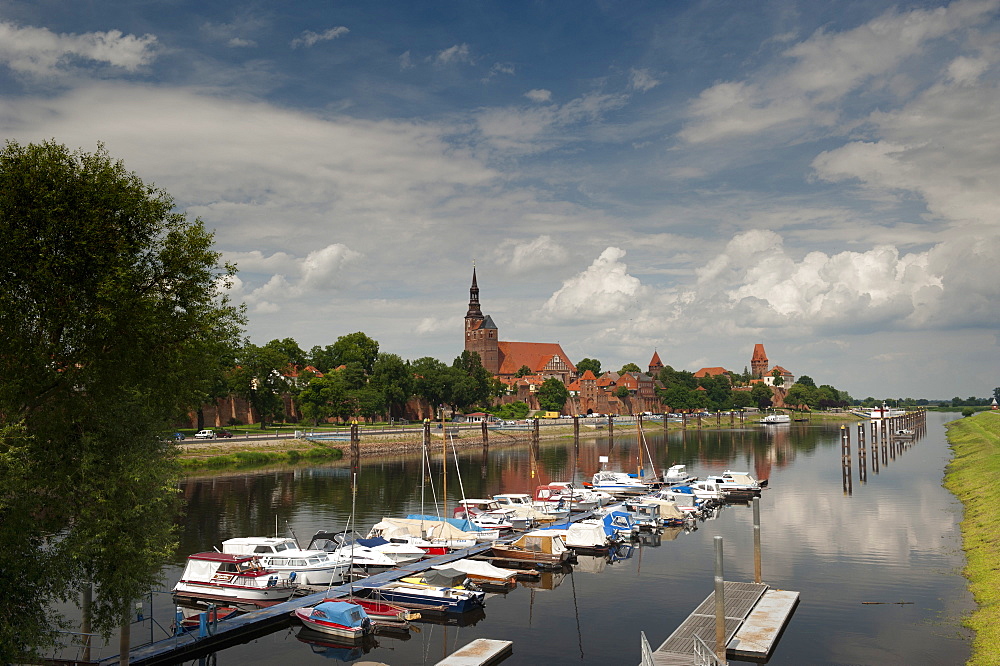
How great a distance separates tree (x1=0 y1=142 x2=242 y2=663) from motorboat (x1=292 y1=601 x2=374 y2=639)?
1012cm

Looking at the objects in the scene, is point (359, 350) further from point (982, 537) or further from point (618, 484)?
point (982, 537)

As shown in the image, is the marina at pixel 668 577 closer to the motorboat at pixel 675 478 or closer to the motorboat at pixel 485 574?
the motorboat at pixel 485 574

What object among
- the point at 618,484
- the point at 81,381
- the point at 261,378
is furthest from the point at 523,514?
the point at 261,378

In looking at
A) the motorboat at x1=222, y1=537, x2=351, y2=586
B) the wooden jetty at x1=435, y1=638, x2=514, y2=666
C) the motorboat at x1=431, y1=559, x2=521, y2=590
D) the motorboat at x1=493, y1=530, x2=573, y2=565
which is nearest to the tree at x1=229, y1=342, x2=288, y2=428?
the motorboat at x1=493, y1=530, x2=573, y2=565

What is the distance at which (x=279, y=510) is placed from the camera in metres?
65.2

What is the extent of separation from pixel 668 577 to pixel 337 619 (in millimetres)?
20008

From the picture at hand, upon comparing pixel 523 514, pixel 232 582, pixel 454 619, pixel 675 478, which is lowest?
pixel 454 619

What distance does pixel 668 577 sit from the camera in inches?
1699

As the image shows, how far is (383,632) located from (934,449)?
4999 inches

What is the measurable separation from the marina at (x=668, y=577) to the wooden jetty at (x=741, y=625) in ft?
1.06

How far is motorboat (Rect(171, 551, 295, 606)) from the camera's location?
3644 centimetres

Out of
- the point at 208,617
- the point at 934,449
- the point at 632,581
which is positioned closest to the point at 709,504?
the point at 632,581

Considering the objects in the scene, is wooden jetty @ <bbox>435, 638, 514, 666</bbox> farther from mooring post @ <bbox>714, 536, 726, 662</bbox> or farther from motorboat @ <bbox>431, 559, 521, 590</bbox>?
motorboat @ <bbox>431, 559, 521, 590</bbox>

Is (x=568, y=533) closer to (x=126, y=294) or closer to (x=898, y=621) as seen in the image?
(x=898, y=621)
